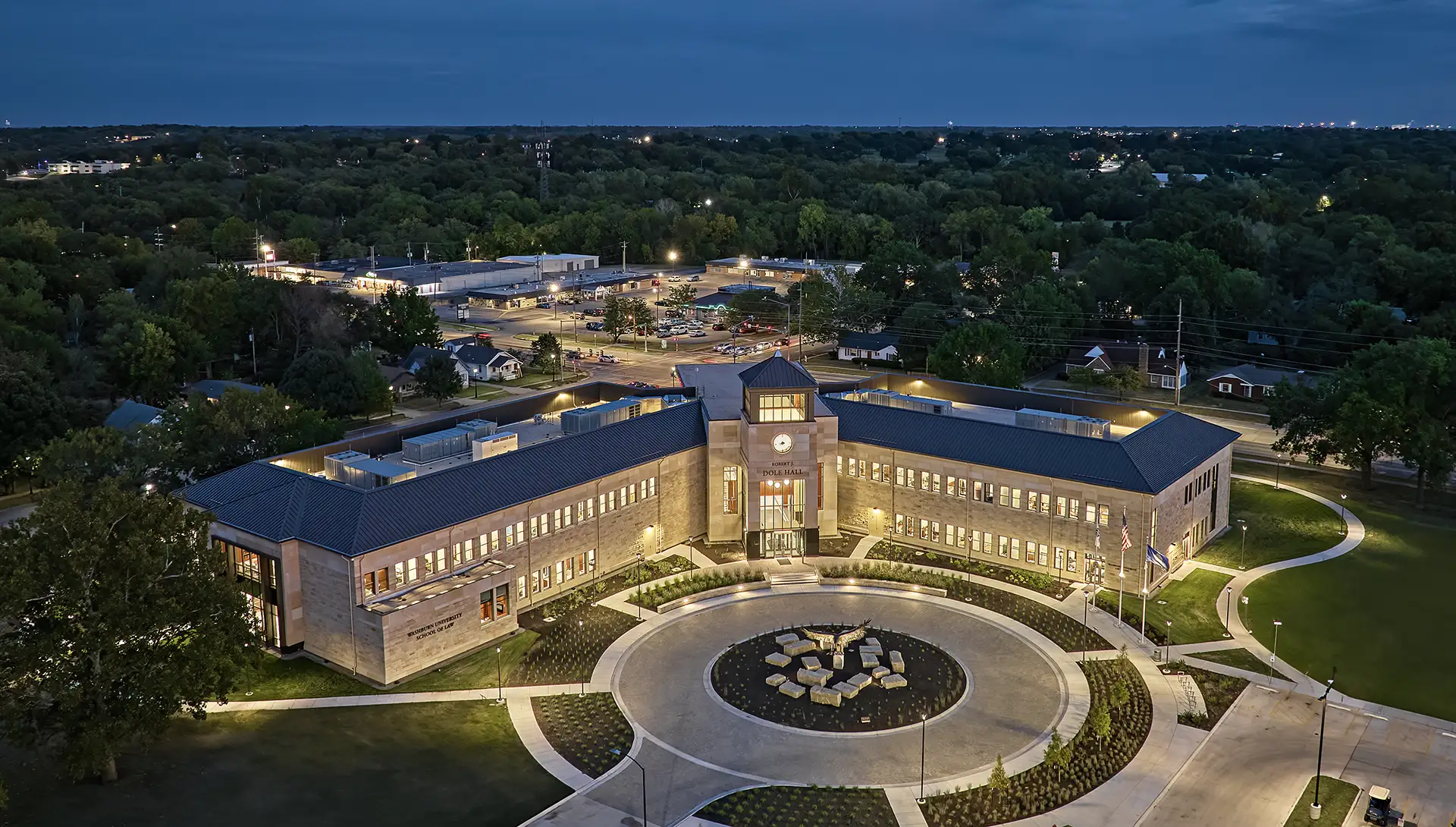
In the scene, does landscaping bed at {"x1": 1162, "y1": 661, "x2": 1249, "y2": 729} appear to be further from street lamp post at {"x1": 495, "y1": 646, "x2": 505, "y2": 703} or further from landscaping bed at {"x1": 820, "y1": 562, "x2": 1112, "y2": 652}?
street lamp post at {"x1": 495, "y1": 646, "x2": 505, "y2": 703}

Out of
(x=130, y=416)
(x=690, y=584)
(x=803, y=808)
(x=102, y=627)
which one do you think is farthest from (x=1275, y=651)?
(x=130, y=416)

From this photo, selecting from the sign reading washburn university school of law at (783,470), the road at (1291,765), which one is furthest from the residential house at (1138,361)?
the road at (1291,765)

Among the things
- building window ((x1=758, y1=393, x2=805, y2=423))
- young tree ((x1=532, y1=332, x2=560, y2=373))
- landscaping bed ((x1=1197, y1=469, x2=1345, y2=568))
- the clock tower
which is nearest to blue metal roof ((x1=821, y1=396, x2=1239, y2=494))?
the clock tower

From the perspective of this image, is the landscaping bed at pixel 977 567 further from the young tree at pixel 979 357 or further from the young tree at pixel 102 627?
the young tree at pixel 102 627

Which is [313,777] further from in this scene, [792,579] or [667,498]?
[667,498]

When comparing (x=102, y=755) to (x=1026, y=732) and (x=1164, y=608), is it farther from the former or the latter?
(x=1164, y=608)

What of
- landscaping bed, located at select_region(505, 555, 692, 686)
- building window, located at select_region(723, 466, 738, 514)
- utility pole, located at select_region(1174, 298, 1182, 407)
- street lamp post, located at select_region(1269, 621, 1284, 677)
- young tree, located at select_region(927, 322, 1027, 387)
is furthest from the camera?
utility pole, located at select_region(1174, 298, 1182, 407)

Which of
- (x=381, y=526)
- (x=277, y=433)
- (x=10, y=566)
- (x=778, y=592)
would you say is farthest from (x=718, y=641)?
(x=277, y=433)
